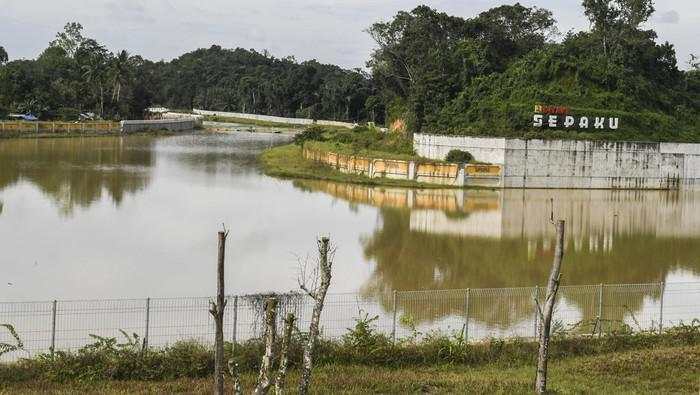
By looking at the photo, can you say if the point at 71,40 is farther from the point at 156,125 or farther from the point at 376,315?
the point at 376,315

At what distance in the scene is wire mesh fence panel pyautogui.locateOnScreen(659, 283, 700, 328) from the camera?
81.9 ft

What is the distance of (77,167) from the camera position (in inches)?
2534

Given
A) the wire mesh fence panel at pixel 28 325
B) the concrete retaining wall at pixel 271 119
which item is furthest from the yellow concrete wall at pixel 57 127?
the wire mesh fence panel at pixel 28 325

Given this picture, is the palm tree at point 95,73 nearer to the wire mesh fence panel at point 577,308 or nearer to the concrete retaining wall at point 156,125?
the concrete retaining wall at point 156,125

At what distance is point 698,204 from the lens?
56.4 metres

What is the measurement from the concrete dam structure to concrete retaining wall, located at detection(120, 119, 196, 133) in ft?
194

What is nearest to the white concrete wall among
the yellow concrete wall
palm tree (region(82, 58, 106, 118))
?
the yellow concrete wall

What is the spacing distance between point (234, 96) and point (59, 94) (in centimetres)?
5824

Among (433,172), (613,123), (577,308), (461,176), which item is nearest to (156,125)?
(433,172)

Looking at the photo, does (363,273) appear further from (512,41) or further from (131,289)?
(512,41)

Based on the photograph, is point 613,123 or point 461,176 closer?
point 461,176

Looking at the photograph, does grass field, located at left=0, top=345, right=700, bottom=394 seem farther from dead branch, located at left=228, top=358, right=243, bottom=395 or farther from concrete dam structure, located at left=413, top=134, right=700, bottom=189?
concrete dam structure, located at left=413, top=134, right=700, bottom=189

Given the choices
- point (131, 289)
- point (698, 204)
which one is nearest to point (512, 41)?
point (698, 204)

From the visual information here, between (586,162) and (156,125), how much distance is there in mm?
71415
